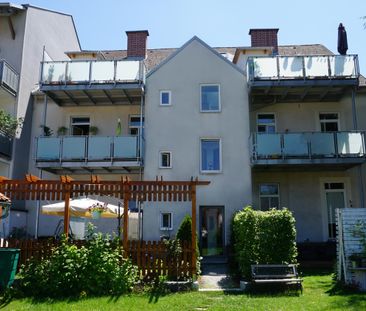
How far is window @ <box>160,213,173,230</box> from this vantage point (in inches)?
679

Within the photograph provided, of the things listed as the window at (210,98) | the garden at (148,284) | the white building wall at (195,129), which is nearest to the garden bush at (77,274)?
the garden at (148,284)

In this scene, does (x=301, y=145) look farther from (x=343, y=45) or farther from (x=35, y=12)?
(x=35, y=12)

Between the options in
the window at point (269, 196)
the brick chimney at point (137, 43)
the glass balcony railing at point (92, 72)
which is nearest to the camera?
the glass balcony railing at point (92, 72)

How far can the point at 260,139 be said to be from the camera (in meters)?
17.3

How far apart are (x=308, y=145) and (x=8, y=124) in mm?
12936

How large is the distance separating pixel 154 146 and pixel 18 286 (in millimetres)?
9591

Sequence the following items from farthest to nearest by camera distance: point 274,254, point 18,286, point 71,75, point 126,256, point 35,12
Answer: point 35,12 → point 71,75 → point 274,254 → point 126,256 → point 18,286

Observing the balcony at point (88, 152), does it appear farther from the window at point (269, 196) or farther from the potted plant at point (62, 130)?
the window at point (269, 196)

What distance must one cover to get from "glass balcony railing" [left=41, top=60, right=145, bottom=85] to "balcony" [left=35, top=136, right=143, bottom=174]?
8.45 ft

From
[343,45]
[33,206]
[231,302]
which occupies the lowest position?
[231,302]

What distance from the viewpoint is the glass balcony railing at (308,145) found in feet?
55.7

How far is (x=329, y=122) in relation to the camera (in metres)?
19.4

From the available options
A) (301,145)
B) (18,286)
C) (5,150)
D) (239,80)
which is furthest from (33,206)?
(301,145)

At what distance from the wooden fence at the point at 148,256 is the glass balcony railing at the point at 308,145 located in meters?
7.84
